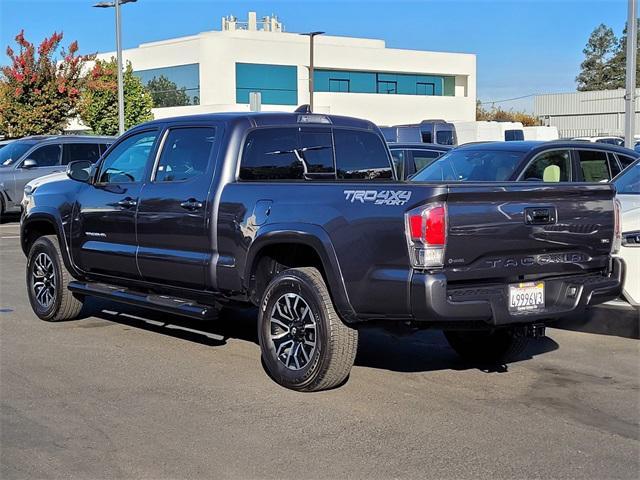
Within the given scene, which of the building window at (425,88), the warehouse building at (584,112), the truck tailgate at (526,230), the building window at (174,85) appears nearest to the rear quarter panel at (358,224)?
the truck tailgate at (526,230)

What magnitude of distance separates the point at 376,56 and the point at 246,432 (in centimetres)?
5548

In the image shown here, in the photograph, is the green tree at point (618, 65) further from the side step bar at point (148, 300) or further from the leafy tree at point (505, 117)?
the side step bar at point (148, 300)

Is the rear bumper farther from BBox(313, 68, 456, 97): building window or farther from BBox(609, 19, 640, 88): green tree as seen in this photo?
BBox(609, 19, 640, 88): green tree

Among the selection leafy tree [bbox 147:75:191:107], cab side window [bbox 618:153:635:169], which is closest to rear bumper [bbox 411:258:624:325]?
cab side window [bbox 618:153:635:169]

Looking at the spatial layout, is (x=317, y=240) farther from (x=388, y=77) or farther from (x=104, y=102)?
(x=388, y=77)

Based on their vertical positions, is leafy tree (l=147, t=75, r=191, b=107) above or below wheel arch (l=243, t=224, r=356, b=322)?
above

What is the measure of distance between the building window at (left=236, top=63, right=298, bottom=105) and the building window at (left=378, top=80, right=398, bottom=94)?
7.71 m

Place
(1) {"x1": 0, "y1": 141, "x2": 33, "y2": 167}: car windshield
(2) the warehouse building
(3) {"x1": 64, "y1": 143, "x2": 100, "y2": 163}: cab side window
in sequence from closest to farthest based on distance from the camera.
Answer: (3) {"x1": 64, "y1": 143, "x2": 100, "y2": 163}: cab side window
(1) {"x1": 0, "y1": 141, "x2": 33, "y2": 167}: car windshield
(2) the warehouse building

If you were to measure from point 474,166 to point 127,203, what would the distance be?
14.0 feet

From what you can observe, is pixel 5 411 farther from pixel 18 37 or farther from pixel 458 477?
→ pixel 18 37

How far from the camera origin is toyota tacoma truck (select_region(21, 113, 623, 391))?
5.26 metres

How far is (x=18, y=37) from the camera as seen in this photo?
119ft

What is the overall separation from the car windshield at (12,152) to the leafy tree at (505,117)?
57794 mm

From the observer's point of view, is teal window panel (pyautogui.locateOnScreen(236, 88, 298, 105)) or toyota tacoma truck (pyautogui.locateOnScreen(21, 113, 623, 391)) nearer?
toyota tacoma truck (pyautogui.locateOnScreen(21, 113, 623, 391))
